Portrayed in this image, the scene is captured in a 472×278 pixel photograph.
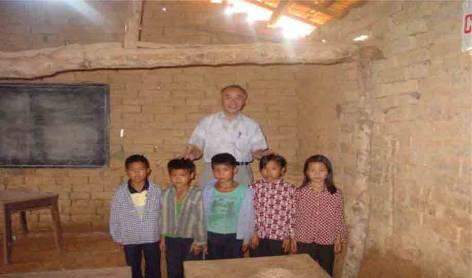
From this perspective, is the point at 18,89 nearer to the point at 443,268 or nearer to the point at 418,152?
the point at 418,152

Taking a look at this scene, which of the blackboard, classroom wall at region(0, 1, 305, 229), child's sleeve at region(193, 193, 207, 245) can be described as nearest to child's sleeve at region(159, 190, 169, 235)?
child's sleeve at region(193, 193, 207, 245)

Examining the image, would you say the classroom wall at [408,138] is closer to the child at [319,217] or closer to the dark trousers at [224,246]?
the child at [319,217]

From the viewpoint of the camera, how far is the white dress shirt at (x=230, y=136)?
4.50m

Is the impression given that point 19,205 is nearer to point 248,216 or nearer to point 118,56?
point 118,56

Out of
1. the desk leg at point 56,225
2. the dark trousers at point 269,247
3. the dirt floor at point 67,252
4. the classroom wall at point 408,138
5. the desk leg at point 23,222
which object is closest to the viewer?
the classroom wall at point 408,138

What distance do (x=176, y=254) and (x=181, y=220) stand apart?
30 cm

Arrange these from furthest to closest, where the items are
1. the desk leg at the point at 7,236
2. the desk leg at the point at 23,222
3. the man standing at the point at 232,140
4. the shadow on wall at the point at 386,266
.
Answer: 1. the desk leg at the point at 23,222
2. the desk leg at the point at 7,236
3. the man standing at the point at 232,140
4. the shadow on wall at the point at 386,266

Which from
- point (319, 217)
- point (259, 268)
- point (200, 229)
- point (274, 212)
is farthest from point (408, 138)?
point (200, 229)

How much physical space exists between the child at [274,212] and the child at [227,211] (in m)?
0.10

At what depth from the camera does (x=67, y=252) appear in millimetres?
5375

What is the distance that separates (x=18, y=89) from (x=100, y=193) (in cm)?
181

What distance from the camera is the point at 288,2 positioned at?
445 cm

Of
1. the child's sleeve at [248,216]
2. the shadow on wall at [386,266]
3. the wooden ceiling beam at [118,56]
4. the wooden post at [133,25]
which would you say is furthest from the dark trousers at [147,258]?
the shadow on wall at [386,266]

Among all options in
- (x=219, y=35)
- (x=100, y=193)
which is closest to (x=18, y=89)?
(x=100, y=193)
